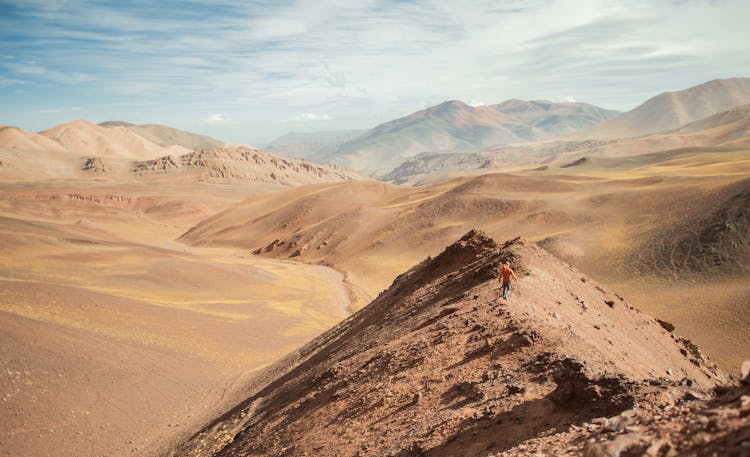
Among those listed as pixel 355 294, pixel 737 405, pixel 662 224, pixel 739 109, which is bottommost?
pixel 355 294

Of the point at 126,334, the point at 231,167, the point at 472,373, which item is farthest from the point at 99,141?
the point at 472,373

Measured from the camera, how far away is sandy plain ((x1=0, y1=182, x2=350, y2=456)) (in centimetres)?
1477

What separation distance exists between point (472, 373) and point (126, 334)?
1671 centimetres

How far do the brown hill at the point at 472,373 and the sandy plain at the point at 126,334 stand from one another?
3.17 m

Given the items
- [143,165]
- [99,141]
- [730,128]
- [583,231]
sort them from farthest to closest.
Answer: [99,141] < [730,128] < [143,165] < [583,231]

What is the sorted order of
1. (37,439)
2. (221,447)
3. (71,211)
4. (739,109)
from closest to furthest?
(221,447)
(37,439)
(71,211)
(739,109)

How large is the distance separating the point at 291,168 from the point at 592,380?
461ft

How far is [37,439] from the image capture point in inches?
535

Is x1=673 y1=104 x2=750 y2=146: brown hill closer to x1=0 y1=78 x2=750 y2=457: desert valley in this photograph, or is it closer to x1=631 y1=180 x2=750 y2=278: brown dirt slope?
x1=631 y1=180 x2=750 y2=278: brown dirt slope

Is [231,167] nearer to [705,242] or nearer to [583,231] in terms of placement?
[583,231]

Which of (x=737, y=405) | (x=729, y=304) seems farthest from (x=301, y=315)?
(x=737, y=405)

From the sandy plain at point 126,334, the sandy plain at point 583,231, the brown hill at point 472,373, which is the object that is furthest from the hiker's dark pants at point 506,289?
the sandy plain at point 583,231

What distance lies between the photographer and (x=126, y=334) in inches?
813

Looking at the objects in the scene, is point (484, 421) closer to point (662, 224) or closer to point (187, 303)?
point (187, 303)
